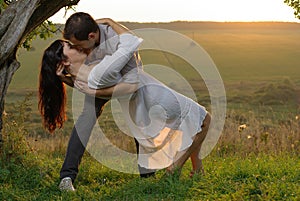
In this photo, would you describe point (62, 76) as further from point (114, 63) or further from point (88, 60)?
point (114, 63)

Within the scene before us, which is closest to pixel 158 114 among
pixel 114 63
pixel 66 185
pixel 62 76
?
pixel 114 63

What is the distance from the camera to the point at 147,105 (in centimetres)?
644

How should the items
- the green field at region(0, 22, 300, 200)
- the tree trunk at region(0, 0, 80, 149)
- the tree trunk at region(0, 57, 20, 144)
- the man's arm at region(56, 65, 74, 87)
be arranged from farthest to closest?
the tree trunk at region(0, 57, 20, 144) < the tree trunk at region(0, 0, 80, 149) < the man's arm at region(56, 65, 74, 87) < the green field at region(0, 22, 300, 200)

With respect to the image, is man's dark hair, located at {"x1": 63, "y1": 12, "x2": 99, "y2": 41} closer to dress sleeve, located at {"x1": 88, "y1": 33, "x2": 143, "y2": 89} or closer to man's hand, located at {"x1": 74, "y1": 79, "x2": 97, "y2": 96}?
dress sleeve, located at {"x1": 88, "y1": 33, "x2": 143, "y2": 89}

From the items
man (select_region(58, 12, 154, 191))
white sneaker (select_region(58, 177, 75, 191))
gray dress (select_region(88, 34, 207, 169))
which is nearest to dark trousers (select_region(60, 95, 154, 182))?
man (select_region(58, 12, 154, 191))

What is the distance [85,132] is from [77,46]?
37.8 inches

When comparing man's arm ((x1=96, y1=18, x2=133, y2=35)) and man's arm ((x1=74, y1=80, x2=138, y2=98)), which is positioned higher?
man's arm ((x1=96, y1=18, x2=133, y2=35))

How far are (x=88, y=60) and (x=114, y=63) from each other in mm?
567

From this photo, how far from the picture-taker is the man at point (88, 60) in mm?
6055

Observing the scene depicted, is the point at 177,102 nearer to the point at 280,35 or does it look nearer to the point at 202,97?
the point at 202,97

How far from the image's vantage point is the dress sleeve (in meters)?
5.95

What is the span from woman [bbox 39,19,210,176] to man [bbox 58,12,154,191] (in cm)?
10

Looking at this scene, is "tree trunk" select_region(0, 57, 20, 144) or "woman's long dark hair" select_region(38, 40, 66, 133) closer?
"woman's long dark hair" select_region(38, 40, 66, 133)

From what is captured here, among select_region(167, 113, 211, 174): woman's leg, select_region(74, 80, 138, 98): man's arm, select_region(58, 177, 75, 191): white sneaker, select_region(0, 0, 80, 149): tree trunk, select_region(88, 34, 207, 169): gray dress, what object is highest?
select_region(0, 0, 80, 149): tree trunk
